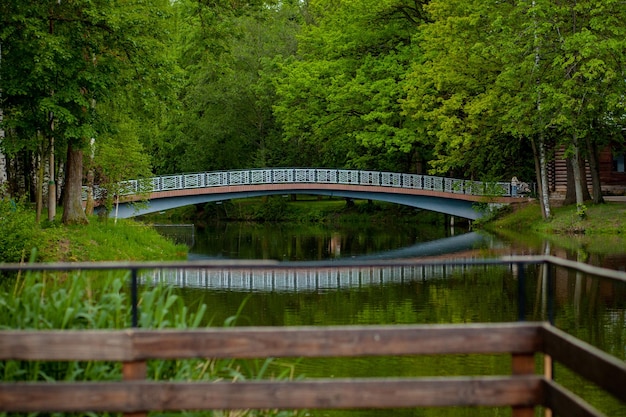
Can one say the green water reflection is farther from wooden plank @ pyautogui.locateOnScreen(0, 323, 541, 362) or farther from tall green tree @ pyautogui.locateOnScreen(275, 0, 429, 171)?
tall green tree @ pyautogui.locateOnScreen(275, 0, 429, 171)

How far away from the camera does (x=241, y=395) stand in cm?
577

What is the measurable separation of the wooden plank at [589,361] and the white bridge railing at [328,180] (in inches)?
1500

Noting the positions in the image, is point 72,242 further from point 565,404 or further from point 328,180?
point 328,180

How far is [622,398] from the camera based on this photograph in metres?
5.10

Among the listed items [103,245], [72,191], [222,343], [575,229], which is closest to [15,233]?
[103,245]

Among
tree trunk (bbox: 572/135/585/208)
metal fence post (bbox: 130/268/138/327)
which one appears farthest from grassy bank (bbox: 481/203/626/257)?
metal fence post (bbox: 130/268/138/327)

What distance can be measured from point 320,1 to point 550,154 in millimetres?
19110

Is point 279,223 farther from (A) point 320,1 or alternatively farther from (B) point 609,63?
(B) point 609,63

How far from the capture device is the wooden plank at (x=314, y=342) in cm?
578

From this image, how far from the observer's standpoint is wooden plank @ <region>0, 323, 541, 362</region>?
5766 millimetres

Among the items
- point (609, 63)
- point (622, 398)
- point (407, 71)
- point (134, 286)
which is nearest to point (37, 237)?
point (134, 286)

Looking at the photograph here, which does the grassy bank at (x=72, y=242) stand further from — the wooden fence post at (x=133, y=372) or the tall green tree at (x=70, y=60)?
the wooden fence post at (x=133, y=372)

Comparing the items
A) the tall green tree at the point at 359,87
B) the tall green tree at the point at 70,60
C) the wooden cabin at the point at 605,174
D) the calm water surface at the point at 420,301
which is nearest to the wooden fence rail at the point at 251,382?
the calm water surface at the point at 420,301

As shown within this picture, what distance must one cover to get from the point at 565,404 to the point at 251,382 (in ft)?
6.24
